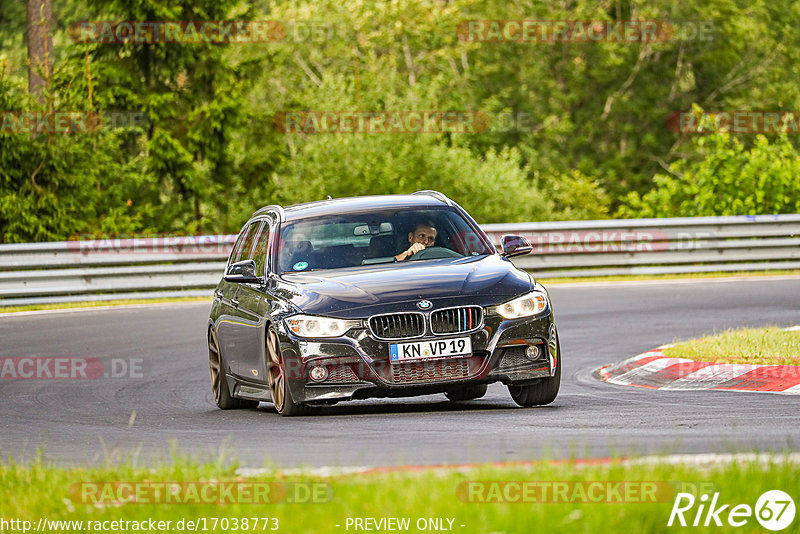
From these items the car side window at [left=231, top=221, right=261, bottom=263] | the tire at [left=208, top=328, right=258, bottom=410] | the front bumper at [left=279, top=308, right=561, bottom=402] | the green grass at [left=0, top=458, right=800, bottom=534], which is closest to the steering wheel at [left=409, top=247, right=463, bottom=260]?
the front bumper at [left=279, top=308, right=561, bottom=402]

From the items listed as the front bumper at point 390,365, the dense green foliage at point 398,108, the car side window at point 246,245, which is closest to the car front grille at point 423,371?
the front bumper at point 390,365

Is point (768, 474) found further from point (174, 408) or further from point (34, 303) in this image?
point (34, 303)

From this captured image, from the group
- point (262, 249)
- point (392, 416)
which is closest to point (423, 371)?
point (392, 416)

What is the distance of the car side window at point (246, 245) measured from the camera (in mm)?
11914

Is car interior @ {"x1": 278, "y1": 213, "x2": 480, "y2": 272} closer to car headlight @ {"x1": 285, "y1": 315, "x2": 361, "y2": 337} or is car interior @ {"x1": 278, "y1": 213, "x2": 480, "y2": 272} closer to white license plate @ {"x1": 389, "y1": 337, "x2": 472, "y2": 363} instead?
car headlight @ {"x1": 285, "y1": 315, "x2": 361, "y2": 337}

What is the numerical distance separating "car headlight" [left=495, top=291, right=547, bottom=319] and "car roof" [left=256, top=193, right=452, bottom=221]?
175cm

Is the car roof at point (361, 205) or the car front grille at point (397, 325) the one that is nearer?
the car front grille at point (397, 325)

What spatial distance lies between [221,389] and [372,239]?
6.18 feet

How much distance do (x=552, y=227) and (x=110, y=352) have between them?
390 inches

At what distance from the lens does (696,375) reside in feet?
37.6

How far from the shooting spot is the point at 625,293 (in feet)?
68.8

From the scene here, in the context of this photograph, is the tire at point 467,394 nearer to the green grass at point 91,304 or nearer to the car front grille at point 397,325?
the car front grille at point 397,325

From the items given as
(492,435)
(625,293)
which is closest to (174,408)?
(492,435)

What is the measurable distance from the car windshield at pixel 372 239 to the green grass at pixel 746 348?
2.41m
